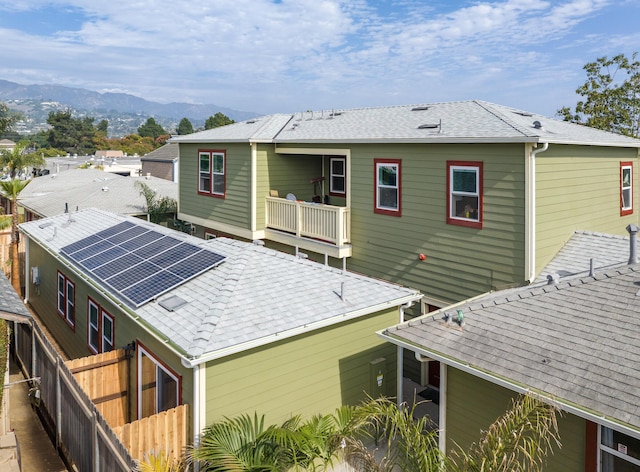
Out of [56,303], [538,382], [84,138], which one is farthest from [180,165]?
[84,138]

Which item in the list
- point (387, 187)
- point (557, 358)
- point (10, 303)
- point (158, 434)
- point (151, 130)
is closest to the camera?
point (557, 358)

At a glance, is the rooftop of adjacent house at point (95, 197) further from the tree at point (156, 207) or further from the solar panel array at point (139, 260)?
the solar panel array at point (139, 260)

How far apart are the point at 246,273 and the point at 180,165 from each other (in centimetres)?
1232

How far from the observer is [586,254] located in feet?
36.2

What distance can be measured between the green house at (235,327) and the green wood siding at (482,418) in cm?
184

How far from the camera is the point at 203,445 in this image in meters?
7.18

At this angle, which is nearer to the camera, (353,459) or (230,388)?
(353,459)

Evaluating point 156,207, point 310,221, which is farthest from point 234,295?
point 156,207

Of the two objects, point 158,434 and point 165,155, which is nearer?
point 158,434

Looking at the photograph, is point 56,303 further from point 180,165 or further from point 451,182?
point 451,182

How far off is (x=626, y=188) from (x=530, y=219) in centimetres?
564

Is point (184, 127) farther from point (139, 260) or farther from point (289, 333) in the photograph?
point (289, 333)

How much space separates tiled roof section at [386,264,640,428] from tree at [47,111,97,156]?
114240 mm

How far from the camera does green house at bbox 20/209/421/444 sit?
7.52 metres
